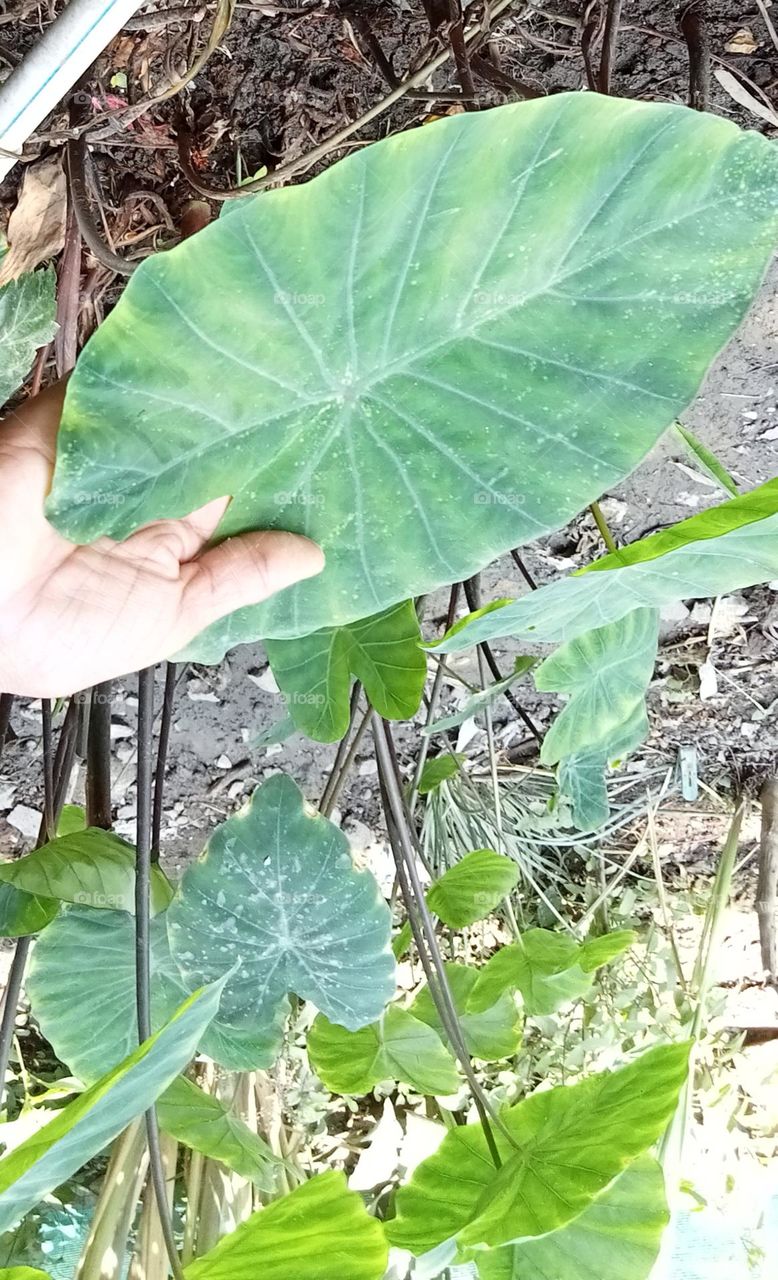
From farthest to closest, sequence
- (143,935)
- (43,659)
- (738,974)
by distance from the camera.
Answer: (738,974) < (143,935) < (43,659)

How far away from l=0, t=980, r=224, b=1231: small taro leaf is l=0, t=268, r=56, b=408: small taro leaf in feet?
1.66

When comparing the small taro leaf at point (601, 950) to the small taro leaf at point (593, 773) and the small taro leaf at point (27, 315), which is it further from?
the small taro leaf at point (27, 315)

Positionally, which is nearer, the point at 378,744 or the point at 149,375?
the point at 149,375

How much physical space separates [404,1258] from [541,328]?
1.39m

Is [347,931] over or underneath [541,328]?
underneath

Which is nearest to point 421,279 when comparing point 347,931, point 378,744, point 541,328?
point 541,328

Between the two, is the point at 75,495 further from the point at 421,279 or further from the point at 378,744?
the point at 378,744

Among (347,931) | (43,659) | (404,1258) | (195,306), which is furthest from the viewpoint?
(404,1258)

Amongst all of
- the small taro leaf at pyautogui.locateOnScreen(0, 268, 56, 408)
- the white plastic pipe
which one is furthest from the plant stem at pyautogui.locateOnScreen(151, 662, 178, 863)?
the white plastic pipe

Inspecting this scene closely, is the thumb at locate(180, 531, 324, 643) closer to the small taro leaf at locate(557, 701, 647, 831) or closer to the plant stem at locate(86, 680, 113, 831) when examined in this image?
the plant stem at locate(86, 680, 113, 831)

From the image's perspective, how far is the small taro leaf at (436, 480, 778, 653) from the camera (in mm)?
514

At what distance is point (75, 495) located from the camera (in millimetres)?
555

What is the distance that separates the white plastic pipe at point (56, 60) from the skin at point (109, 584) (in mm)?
190

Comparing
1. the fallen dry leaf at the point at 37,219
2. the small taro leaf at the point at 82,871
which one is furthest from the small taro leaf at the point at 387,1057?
the fallen dry leaf at the point at 37,219
